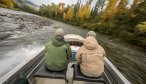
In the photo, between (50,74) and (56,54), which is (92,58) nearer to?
(56,54)

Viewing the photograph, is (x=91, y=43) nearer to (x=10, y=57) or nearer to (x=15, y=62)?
(x=15, y=62)

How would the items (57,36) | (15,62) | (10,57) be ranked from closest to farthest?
(57,36) < (15,62) < (10,57)

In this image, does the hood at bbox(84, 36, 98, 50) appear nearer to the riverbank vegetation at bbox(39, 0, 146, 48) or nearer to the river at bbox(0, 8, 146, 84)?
the river at bbox(0, 8, 146, 84)

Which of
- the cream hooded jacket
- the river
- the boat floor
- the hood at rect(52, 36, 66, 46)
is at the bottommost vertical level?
the river

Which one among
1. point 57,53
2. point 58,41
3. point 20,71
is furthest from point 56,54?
point 20,71

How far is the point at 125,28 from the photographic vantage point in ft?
113

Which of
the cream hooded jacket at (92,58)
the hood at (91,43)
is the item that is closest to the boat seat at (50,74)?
the cream hooded jacket at (92,58)

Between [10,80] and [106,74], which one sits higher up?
[10,80]

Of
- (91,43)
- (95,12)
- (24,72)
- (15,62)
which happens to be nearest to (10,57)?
(15,62)

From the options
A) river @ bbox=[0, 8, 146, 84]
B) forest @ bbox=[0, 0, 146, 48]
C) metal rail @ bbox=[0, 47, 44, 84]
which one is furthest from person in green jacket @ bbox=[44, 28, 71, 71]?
forest @ bbox=[0, 0, 146, 48]

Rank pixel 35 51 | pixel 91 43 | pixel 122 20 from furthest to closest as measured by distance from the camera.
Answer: pixel 122 20 → pixel 35 51 → pixel 91 43

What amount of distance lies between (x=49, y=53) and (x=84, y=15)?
78.4 m

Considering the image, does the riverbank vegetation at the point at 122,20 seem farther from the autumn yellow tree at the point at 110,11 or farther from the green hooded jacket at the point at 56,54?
the green hooded jacket at the point at 56,54

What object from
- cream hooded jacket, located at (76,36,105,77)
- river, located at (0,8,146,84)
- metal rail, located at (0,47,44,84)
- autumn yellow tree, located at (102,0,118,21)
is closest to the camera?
metal rail, located at (0,47,44,84)
